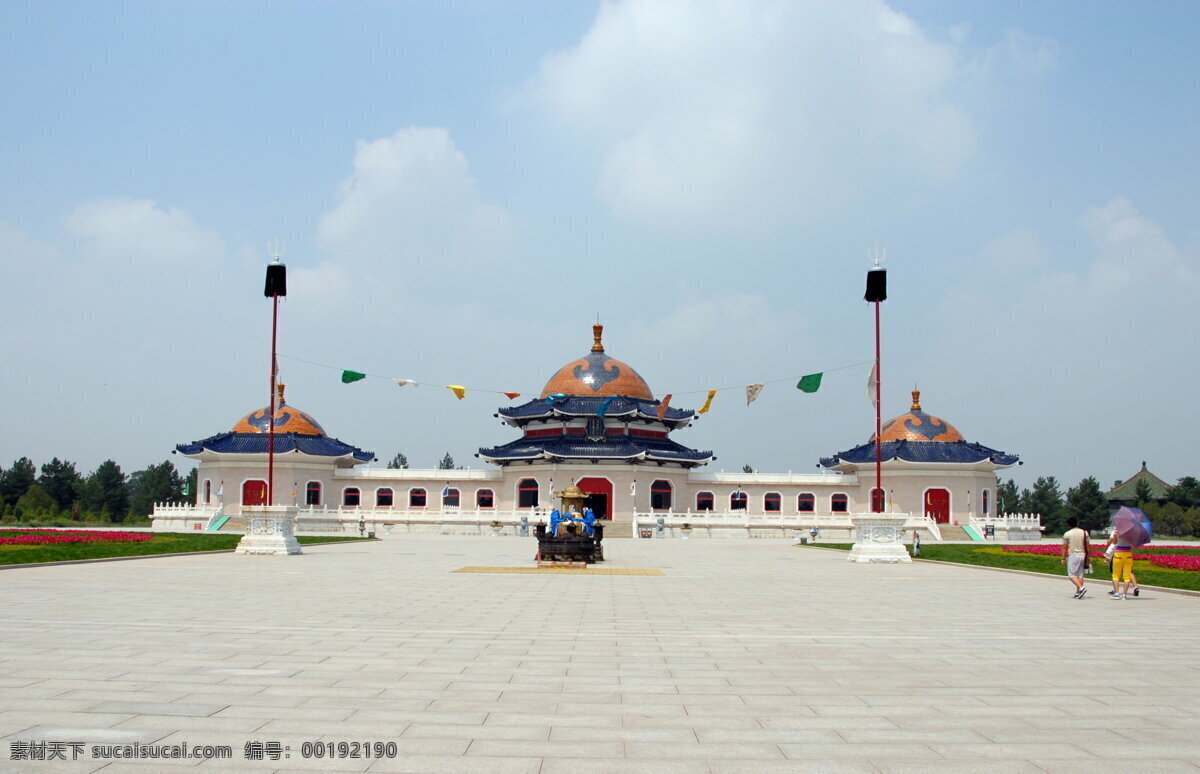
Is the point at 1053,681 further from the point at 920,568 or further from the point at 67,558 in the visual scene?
the point at 67,558

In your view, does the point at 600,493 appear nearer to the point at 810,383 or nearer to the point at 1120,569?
the point at 810,383

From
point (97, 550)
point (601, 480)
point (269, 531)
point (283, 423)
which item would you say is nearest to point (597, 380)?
point (601, 480)

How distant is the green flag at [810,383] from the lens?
35.0 m

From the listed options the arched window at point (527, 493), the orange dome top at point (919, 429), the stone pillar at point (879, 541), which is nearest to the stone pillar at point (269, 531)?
the stone pillar at point (879, 541)

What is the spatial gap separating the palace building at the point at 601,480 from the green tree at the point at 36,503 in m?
14.1

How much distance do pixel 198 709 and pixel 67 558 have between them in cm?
1852

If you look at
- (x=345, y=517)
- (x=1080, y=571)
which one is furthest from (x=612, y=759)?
(x=345, y=517)

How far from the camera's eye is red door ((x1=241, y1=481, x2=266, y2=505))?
5420cm

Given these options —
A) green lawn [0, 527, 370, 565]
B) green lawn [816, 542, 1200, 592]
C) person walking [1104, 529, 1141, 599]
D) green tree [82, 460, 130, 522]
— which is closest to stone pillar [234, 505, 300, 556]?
green lawn [0, 527, 370, 565]

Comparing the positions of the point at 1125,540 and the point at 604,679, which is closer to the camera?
the point at 604,679

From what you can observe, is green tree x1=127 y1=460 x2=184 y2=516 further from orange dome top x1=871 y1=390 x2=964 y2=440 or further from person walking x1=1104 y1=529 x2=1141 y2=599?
person walking x1=1104 y1=529 x2=1141 y2=599

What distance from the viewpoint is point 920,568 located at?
2552 cm

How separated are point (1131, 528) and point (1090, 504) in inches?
2036

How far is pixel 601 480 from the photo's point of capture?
5284cm
